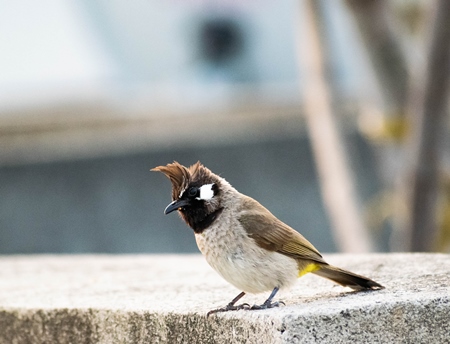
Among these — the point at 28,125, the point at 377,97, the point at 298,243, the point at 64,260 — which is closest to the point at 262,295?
the point at 298,243

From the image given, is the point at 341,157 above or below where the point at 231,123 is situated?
below

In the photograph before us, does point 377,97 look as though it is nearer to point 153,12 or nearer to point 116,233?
point 116,233

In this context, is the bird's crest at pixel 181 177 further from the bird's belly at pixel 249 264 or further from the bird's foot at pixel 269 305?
the bird's foot at pixel 269 305

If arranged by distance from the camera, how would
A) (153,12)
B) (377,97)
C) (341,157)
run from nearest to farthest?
(377,97) < (341,157) < (153,12)

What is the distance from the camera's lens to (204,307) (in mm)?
3094

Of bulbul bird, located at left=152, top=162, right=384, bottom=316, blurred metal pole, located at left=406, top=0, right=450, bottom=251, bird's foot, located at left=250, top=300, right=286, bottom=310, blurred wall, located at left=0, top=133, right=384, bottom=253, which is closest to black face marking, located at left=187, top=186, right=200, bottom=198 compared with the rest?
bulbul bird, located at left=152, top=162, right=384, bottom=316

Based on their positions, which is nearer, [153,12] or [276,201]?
[276,201]

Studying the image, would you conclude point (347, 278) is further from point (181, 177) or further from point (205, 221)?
point (181, 177)

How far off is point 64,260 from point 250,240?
7.30ft

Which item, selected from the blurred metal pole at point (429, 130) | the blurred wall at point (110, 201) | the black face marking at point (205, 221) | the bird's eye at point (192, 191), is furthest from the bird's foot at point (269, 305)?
the blurred wall at point (110, 201)

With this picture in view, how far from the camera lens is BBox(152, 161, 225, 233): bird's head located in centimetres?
325

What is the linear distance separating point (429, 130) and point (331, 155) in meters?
1.35

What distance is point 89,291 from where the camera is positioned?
3.81 m

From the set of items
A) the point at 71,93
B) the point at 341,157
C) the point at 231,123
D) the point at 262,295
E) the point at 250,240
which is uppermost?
the point at 71,93
